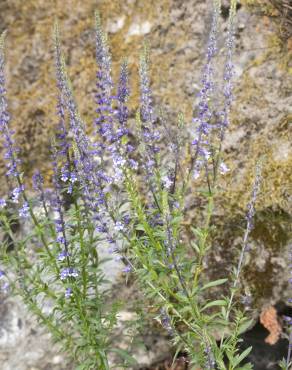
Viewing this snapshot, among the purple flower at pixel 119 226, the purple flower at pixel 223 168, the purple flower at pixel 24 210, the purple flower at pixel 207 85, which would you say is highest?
the purple flower at pixel 207 85

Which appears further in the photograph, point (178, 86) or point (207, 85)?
point (178, 86)

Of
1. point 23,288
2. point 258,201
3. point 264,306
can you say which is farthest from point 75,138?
point 264,306

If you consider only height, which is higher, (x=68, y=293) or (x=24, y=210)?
(x=24, y=210)

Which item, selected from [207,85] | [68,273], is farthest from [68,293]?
[207,85]

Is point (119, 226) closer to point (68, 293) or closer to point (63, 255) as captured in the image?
point (63, 255)

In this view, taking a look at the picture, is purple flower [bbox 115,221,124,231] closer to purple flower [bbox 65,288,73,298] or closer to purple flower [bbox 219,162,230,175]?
purple flower [bbox 65,288,73,298]

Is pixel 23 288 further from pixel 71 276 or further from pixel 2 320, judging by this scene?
pixel 2 320

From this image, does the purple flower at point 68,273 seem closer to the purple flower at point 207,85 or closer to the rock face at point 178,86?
the purple flower at point 207,85

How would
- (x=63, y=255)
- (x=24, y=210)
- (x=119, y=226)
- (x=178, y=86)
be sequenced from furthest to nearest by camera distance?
(x=178, y=86) → (x=24, y=210) → (x=63, y=255) → (x=119, y=226)

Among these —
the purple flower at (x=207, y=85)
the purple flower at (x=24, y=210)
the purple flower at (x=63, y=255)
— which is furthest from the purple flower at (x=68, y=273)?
the purple flower at (x=207, y=85)

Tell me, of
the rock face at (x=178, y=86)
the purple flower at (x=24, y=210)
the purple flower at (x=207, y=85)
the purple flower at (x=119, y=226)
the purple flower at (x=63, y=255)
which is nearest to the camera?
the purple flower at (x=207, y=85)
